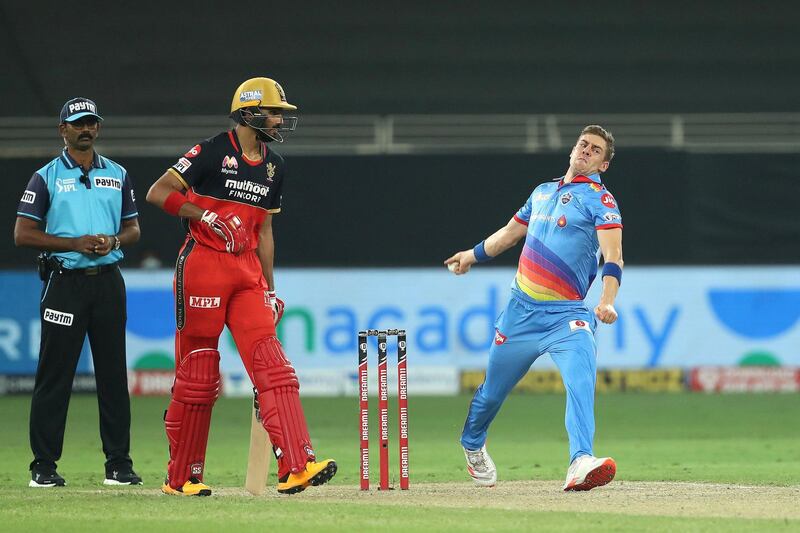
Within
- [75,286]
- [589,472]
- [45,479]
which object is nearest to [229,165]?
[75,286]

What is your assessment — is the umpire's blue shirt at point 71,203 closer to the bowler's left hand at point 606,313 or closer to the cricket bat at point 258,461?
the cricket bat at point 258,461

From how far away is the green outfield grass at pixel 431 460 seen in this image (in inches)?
230

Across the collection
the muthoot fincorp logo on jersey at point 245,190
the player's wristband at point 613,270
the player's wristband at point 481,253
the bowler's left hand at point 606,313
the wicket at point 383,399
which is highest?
the muthoot fincorp logo on jersey at point 245,190

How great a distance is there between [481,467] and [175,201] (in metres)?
2.26

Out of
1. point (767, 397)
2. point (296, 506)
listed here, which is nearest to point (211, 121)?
point (767, 397)

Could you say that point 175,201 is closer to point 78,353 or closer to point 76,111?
point 76,111

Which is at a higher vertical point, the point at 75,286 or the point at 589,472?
the point at 75,286

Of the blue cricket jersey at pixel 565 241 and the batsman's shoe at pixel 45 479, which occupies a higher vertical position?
the blue cricket jersey at pixel 565 241

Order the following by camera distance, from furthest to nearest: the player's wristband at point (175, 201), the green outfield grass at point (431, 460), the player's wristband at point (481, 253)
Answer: the player's wristband at point (481, 253) → the player's wristband at point (175, 201) → the green outfield grass at point (431, 460)

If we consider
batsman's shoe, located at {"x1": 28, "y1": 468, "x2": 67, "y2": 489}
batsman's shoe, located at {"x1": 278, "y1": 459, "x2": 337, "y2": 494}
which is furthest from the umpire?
batsman's shoe, located at {"x1": 278, "y1": 459, "x2": 337, "y2": 494}

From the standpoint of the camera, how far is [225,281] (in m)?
6.65

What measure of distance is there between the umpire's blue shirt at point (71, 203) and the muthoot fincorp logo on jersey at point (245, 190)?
3.90ft

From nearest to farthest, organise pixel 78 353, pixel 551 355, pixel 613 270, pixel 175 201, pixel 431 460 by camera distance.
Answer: pixel 175 201 < pixel 613 270 < pixel 551 355 < pixel 78 353 < pixel 431 460

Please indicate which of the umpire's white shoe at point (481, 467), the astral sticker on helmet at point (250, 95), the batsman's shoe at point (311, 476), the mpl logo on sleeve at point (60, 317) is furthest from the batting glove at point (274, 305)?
the umpire's white shoe at point (481, 467)
